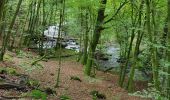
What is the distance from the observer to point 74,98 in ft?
54.7

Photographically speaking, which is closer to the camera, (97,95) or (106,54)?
(97,95)

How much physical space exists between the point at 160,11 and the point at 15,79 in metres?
10.9

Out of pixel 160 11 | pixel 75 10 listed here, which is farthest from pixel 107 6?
pixel 160 11

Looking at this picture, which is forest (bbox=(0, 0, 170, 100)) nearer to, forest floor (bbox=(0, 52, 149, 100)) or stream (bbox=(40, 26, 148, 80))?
forest floor (bbox=(0, 52, 149, 100))

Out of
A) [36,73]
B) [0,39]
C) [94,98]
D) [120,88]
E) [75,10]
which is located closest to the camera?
[94,98]

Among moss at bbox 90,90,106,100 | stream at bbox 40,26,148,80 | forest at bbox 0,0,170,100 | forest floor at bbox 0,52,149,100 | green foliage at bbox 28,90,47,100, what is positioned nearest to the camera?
forest at bbox 0,0,170,100

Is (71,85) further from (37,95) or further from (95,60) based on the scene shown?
(37,95)

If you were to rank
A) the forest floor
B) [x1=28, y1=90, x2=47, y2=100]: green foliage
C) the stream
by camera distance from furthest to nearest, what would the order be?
the stream → the forest floor → [x1=28, y1=90, x2=47, y2=100]: green foliage

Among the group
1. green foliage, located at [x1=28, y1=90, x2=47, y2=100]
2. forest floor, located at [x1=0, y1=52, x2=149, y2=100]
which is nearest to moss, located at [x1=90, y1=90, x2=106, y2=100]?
forest floor, located at [x1=0, y1=52, x2=149, y2=100]

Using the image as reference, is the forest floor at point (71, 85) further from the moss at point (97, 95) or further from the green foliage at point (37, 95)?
the green foliage at point (37, 95)

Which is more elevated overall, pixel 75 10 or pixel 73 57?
pixel 75 10

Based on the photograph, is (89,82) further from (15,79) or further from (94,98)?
(15,79)

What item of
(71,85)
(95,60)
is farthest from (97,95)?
(95,60)

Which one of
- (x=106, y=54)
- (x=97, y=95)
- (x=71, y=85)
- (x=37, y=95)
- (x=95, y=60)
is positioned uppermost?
(x=95, y=60)
